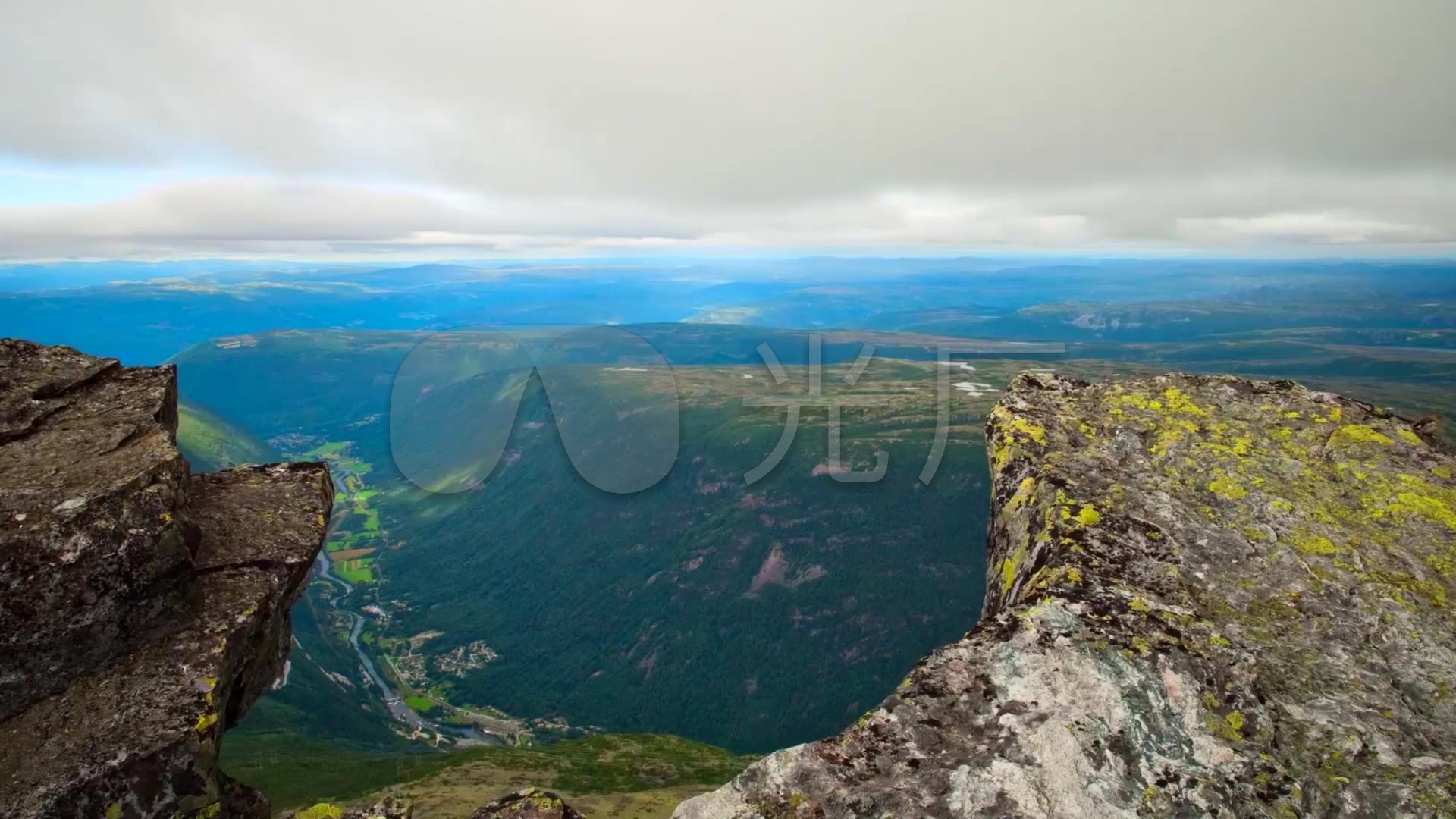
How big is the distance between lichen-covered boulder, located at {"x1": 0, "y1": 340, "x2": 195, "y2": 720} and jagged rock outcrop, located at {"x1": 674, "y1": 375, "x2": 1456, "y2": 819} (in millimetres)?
8866

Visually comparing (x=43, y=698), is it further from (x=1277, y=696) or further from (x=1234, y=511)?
(x=1234, y=511)

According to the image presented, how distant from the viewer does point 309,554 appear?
13203mm

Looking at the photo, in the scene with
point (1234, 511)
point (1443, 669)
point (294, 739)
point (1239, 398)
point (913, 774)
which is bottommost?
point (294, 739)

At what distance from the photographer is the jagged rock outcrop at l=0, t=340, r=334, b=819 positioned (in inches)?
357

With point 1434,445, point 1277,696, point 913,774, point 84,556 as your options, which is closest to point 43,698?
point 84,556

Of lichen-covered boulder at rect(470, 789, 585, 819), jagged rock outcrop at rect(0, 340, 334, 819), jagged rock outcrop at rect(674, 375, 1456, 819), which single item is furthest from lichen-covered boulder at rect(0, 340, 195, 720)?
jagged rock outcrop at rect(674, 375, 1456, 819)

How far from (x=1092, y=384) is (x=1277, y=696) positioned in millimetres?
10322

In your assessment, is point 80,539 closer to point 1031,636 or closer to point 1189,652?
point 1031,636

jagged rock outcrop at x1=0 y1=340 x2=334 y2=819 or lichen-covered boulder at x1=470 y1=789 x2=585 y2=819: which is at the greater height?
jagged rock outcrop at x1=0 y1=340 x2=334 y2=819

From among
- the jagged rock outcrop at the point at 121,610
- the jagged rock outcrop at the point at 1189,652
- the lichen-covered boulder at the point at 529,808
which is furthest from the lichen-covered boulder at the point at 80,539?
the jagged rock outcrop at the point at 1189,652

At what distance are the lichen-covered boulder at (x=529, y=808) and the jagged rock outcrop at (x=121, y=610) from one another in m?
3.91

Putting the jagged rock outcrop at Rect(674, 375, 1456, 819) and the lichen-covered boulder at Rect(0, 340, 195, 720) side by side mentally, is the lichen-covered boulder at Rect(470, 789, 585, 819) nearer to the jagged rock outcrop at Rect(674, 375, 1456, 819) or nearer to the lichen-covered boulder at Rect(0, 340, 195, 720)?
the jagged rock outcrop at Rect(674, 375, 1456, 819)

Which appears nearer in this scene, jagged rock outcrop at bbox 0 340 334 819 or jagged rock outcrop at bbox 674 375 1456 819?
jagged rock outcrop at bbox 674 375 1456 819

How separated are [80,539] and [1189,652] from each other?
51.8ft
